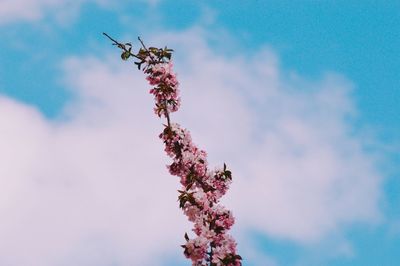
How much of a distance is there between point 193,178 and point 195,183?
0.14m

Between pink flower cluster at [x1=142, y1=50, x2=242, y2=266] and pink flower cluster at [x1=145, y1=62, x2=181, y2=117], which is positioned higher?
pink flower cluster at [x1=145, y1=62, x2=181, y2=117]

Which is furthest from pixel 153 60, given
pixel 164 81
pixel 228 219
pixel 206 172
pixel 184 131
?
pixel 228 219

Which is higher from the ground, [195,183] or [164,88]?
[164,88]

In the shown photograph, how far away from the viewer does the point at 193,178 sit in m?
13.8

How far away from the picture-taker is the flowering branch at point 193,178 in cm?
1259

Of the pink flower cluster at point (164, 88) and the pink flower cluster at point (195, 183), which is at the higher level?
the pink flower cluster at point (164, 88)

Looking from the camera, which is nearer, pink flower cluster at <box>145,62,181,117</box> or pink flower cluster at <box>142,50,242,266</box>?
pink flower cluster at <box>142,50,242,266</box>

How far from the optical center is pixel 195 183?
1388cm

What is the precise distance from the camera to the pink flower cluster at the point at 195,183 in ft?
41.3

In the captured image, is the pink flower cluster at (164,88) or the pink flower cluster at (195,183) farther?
the pink flower cluster at (164,88)

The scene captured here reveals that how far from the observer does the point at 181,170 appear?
45.9ft

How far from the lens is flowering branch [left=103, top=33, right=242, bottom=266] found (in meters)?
12.6

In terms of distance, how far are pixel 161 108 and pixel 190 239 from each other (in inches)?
121

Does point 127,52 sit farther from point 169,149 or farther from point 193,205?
point 193,205
